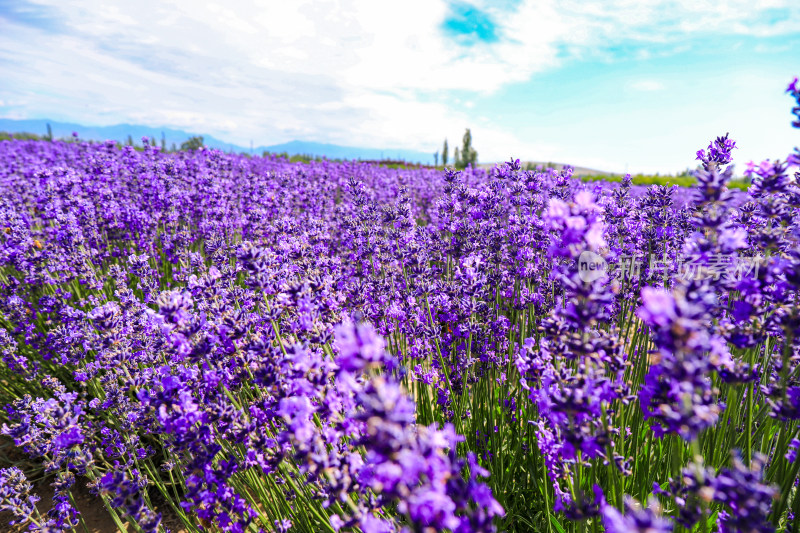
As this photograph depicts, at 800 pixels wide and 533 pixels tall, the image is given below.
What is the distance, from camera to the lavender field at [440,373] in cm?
131

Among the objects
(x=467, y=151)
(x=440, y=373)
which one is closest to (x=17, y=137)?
(x=467, y=151)

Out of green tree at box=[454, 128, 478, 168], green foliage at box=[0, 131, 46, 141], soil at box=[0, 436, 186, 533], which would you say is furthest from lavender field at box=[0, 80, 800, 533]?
green tree at box=[454, 128, 478, 168]

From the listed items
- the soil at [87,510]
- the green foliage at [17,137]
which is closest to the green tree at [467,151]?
the green foliage at [17,137]

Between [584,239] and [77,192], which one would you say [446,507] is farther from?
[77,192]

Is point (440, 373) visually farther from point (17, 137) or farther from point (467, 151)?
point (17, 137)

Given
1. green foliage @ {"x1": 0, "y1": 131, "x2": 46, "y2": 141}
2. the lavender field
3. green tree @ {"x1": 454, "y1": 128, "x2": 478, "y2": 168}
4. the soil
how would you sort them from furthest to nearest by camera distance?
green tree @ {"x1": 454, "y1": 128, "x2": 478, "y2": 168} → green foliage @ {"x1": 0, "y1": 131, "x2": 46, "y2": 141} → the soil → the lavender field

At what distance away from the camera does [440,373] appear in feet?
13.4

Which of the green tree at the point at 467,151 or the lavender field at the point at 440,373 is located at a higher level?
the green tree at the point at 467,151

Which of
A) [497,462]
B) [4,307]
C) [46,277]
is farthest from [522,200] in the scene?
[4,307]

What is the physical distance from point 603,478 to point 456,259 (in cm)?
273

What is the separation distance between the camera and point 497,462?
3.11 meters

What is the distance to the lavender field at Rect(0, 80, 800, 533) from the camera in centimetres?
131

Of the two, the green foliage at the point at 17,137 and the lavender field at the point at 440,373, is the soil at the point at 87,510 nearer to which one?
the lavender field at the point at 440,373

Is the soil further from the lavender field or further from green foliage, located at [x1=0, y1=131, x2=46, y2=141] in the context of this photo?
green foliage, located at [x1=0, y1=131, x2=46, y2=141]
